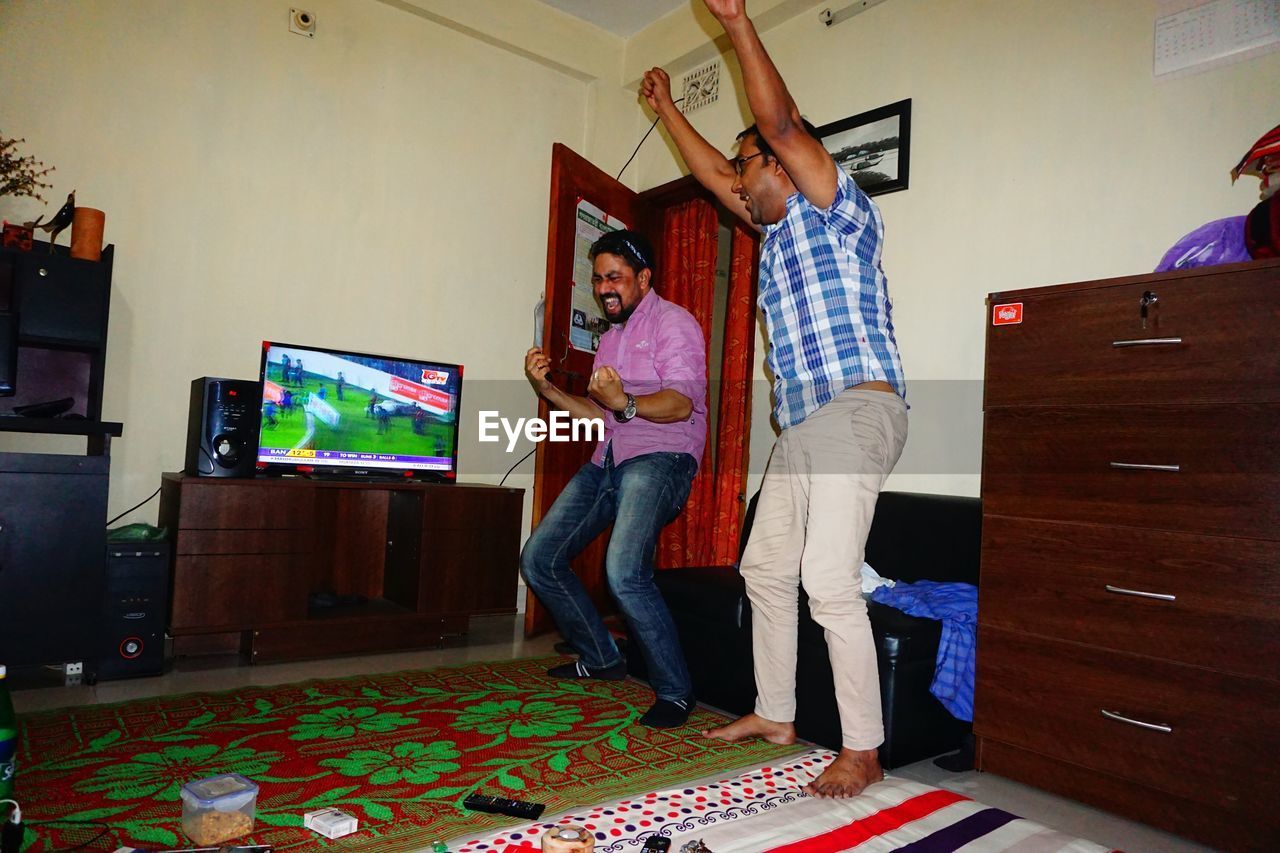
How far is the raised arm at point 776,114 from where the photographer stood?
175cm

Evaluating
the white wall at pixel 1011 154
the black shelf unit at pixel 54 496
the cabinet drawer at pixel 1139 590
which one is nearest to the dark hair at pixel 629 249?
the white wall at pixel 1011 154

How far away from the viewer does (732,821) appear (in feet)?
5.52

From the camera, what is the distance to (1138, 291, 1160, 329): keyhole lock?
1881 millimetres

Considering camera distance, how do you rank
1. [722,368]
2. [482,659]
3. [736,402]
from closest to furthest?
[482,659] → [736,402] → [722,368]

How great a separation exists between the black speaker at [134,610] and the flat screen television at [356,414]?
57cm

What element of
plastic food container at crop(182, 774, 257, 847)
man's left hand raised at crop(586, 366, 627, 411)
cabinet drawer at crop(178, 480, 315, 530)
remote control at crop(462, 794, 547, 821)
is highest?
man's left hand raised at crop(586, 366, 627, 411)

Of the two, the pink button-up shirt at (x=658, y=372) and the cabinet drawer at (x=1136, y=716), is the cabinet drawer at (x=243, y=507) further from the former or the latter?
the cabinet drawer at (x=1136, y=716)

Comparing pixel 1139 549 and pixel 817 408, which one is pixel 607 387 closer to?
pixel 817 408

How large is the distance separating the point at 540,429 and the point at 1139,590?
9.37 feet

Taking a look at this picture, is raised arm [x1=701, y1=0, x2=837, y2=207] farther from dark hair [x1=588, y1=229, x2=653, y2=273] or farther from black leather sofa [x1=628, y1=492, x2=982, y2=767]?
black leather sofa [x1=628, y1=492, x2=982, y2=767]

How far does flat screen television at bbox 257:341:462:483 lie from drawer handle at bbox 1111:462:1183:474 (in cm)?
255

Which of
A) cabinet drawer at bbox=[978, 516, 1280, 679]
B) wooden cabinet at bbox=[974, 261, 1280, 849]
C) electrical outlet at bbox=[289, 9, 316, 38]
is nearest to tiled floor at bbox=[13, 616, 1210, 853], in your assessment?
wooden cabinet at bbox=[974, 261, 1280, 849]

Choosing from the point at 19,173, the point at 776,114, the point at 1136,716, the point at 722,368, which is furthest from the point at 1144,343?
the point at 19,173

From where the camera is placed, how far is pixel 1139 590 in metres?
1.83
